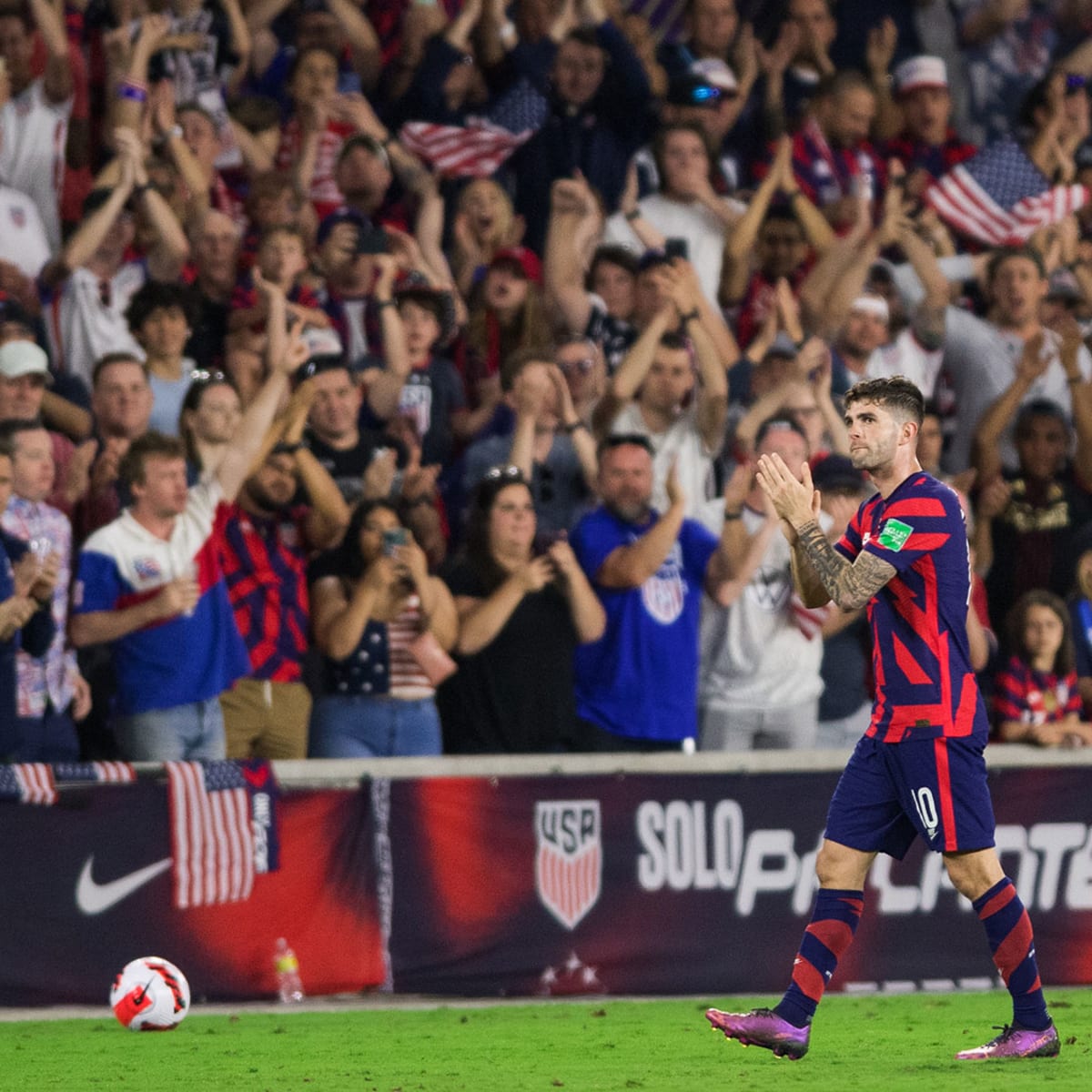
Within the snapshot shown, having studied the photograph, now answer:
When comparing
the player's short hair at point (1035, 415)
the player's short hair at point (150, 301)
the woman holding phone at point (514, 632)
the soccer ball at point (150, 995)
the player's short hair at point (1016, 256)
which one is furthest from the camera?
the player's short hair at point (1016, 256)

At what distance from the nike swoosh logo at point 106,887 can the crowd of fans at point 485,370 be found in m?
0.58

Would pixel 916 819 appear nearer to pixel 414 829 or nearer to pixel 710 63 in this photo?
pixel 414 829

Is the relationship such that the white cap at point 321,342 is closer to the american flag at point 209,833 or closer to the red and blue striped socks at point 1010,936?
the american flag at point 209,833

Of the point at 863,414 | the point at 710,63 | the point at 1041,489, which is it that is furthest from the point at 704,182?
the point at 863,414

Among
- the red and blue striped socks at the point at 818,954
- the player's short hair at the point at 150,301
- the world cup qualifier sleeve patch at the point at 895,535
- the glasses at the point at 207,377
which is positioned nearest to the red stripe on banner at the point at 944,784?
the red and blue striped socks at the point at 818,954

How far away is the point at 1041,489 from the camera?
1220cm

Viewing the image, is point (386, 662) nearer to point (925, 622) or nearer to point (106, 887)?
point (106, 887)

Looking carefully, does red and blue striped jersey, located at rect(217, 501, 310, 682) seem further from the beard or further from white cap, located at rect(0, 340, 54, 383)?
white cap, located at rect(0, 340, 54, 383)

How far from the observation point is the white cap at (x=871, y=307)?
41.0ft

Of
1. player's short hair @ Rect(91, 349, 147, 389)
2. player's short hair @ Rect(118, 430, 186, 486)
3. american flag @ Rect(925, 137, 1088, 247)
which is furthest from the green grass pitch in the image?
american flag @ Rect(925, 137, 1088, 247)

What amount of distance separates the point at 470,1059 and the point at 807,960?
57.4 inches

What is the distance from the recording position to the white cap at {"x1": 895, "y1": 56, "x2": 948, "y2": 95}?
1484cm

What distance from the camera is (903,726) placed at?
662cm

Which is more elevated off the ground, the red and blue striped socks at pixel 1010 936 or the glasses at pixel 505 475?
the glasses at pixel 505 475
